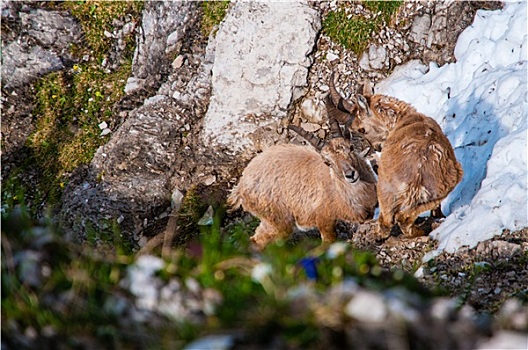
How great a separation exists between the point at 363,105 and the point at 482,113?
7.11ft

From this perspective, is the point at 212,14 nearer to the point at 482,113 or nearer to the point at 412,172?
the point at 482,113

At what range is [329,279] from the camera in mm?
3205

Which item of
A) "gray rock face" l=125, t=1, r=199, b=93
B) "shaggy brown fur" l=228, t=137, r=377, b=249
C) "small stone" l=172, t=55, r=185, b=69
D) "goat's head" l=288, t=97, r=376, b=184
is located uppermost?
"gray rock face" l=125, t=1, r=199, b=93

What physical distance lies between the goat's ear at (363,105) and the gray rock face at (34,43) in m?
6.92

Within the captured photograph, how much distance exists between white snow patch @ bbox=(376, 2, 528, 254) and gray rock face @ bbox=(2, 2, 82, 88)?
21.1 ft

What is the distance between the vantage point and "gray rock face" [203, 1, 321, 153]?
1199 cm

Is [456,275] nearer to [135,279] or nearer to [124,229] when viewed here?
[135,279]

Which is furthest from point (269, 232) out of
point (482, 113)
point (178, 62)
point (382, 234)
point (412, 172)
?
point (178, 62)

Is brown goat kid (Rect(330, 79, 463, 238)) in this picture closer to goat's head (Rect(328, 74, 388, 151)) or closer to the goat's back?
the goat's back

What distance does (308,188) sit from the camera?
8.84 m

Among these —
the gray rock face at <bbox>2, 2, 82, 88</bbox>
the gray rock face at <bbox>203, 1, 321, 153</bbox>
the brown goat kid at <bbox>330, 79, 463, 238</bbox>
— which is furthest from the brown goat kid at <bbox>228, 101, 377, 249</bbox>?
the gray rock face at <bbox>2, 2, 82, 88</bbox>

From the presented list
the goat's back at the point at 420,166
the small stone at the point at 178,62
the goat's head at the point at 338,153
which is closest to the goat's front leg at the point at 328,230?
the goat's head at the point at 338,153

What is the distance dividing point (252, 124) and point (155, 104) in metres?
1.97

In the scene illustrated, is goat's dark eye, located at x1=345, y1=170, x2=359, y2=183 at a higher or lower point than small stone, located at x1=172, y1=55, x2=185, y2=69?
lower
